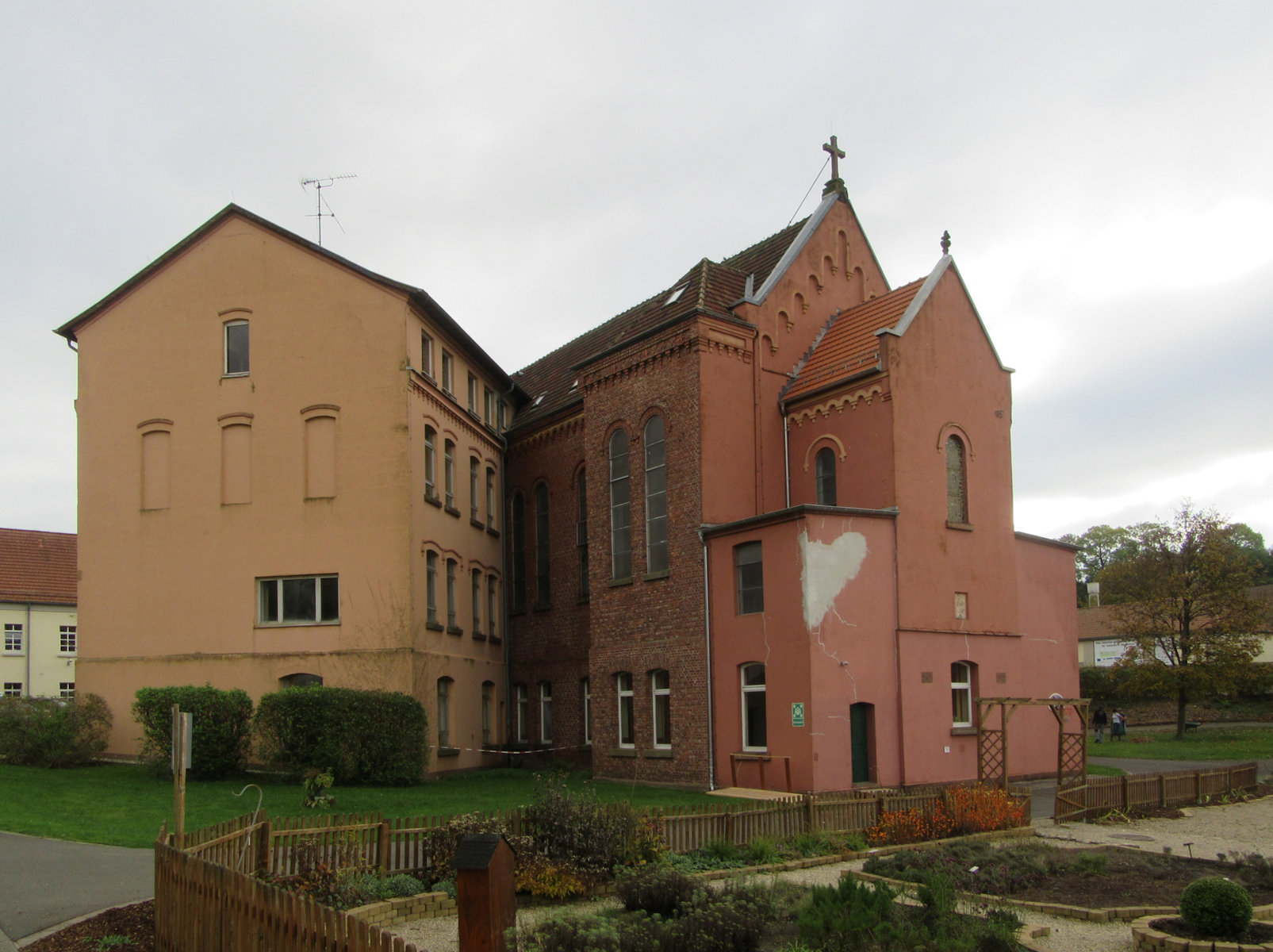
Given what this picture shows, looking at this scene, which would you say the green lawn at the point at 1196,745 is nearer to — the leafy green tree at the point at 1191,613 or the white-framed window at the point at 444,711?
the leafy green tree at the point at 1191,613

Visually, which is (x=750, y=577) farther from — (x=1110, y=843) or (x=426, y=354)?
(x=426, y=354)

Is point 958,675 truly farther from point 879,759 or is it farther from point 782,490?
point 782,490

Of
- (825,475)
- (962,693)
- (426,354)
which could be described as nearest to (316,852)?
(825,475)

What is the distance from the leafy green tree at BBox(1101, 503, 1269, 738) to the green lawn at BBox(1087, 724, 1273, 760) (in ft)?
5.48

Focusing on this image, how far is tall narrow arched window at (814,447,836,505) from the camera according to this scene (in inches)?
1001

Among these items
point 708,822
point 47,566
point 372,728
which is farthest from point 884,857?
point 47,566

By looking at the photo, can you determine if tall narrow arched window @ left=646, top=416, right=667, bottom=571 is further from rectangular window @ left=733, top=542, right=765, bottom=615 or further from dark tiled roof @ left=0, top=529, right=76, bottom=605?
dark tiled roof @ left=0, top=529, right=76, bottom=605

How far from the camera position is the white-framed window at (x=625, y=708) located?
2609 centimetres

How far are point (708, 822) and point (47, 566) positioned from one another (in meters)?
48.8

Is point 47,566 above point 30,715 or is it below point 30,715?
above

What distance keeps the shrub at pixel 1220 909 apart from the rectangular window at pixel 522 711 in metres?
25.4

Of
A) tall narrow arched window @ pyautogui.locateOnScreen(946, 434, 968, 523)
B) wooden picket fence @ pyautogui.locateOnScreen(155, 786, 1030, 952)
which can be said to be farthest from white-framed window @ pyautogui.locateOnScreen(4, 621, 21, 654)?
wooden picket fence @ pyautogui.locateOnScreen(155, 786, 1030, 952)

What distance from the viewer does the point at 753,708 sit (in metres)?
22.9

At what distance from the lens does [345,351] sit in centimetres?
2770
